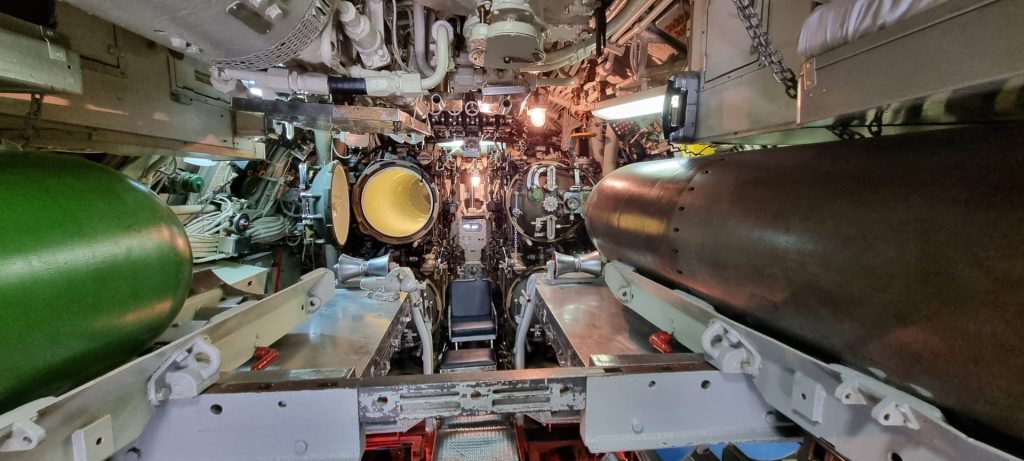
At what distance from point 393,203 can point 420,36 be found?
403cm

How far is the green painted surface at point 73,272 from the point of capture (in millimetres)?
855

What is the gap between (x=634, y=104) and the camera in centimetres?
281

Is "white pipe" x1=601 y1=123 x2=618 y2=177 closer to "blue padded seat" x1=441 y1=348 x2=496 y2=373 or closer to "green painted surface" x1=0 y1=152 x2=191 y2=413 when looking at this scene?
"blue padded seat" x1=441 y1=348 x2=496 y2=373

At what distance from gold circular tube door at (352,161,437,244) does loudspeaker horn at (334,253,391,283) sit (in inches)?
80.5

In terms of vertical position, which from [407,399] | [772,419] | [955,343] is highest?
[955,343]

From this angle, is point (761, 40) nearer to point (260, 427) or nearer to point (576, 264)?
point (260, 427)

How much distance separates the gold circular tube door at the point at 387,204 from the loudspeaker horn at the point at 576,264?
2.91 metres

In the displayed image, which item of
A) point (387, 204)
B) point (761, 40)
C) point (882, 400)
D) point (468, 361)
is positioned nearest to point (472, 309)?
point (468, 361)

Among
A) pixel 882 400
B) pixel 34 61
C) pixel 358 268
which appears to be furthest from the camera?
pixel 358 268

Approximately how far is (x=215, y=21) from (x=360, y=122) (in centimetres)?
163

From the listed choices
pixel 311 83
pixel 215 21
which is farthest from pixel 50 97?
pixel 311 83

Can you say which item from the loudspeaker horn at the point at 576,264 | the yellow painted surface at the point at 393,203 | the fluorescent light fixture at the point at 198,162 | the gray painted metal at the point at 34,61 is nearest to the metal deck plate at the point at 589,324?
the loudspeaker horn at the point at 576,264

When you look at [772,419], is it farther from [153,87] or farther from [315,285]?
[153,87]

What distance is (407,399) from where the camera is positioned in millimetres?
1121
